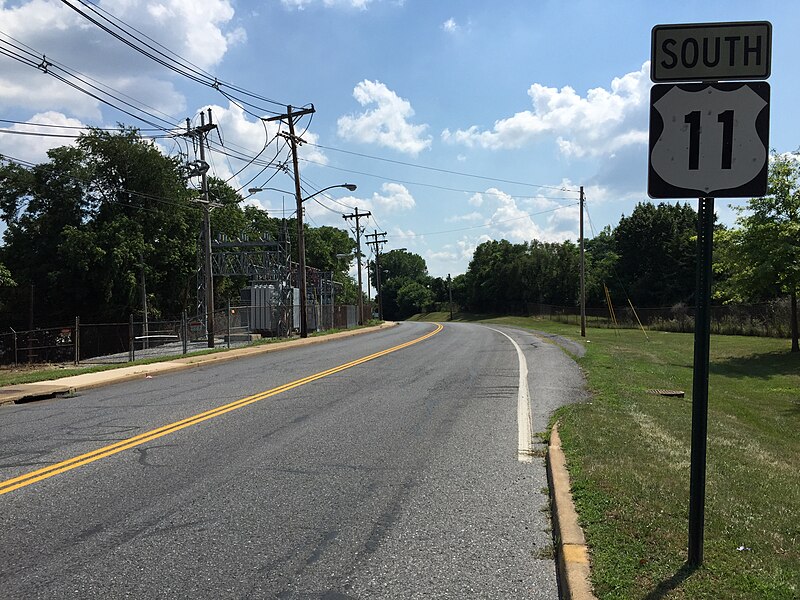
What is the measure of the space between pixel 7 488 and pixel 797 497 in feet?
24.0

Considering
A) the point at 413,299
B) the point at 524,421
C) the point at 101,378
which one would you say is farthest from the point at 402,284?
the point at 524,421

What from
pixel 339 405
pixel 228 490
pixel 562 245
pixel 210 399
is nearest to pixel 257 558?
pixel 228 490

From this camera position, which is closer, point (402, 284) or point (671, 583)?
point (671, 583)

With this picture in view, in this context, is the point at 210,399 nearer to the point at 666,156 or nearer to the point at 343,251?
the point at 666,156

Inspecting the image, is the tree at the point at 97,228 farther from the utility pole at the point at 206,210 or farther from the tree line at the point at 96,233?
the utility pole at the point at 206,210

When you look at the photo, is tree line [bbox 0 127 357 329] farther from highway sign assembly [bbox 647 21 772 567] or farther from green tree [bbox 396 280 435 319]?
green tree [bbox 396 280 435 319]

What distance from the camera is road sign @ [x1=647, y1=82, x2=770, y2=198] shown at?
3.67 meters

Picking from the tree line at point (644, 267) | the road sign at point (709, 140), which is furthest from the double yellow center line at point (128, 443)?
the tree line at point (644, 267)

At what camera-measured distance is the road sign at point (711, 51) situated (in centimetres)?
372

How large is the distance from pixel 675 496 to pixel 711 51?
3.40m

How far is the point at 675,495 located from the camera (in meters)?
5.12

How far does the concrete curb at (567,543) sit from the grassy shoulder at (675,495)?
7 centimetres

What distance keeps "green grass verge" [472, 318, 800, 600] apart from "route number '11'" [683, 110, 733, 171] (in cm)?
240

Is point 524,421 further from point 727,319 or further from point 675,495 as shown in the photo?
point 727,319
